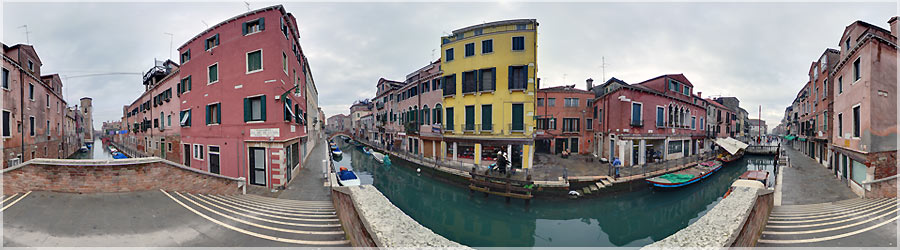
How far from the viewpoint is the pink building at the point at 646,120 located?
1967 centimetres

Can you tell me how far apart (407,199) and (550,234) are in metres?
8.16

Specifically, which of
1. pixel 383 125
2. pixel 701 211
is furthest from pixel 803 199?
pixel 383 125

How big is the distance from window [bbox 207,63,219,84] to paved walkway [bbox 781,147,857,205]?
24.3 metres

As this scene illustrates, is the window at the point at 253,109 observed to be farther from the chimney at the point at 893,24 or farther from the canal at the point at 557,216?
the chimney at the point at 893,24

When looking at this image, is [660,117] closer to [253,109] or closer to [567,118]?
[567,118]

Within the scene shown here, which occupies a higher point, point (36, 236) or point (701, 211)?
point (36, 236)

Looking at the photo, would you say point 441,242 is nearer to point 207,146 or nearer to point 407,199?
point 407,199

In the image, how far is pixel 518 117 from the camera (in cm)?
1720

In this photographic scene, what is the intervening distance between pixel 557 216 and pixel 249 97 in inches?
562

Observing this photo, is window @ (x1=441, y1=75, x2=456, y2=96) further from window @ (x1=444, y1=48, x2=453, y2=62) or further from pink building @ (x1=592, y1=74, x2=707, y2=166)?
pink building @ (x1=592, y1=74, x2=707, y2=166)

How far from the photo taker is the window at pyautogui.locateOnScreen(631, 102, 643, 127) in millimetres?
19703

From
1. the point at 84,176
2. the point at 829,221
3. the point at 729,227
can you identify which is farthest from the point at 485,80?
the point at 84,176

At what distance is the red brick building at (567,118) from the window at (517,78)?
9029mm

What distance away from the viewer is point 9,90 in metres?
14.0
